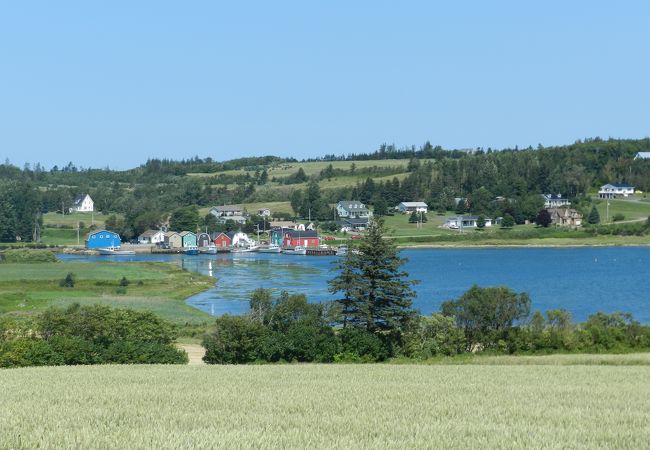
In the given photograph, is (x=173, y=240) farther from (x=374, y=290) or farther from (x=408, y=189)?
(x=374, y=290)

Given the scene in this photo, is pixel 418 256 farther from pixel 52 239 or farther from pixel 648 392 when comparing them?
pixel 648 392

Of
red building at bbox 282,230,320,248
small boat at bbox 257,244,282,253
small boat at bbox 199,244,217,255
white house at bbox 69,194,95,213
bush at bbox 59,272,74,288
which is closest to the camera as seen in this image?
bush at bbox 59,272,74,288

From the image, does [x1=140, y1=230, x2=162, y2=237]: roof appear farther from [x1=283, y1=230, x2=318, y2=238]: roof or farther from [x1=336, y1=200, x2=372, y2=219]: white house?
[x1=336, y1=200, x2=372, y2=219]: white house

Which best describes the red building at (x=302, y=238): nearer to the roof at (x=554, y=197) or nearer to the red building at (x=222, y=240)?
the red building at (x=222, y=240)

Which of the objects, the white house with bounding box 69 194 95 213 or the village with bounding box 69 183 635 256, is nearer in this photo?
the village with bounding box 69 183 635 256

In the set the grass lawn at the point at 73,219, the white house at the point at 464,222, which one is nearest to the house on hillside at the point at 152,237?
the grass lawn at the point at 73,219

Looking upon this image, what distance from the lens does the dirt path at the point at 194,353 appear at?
99.1 feet

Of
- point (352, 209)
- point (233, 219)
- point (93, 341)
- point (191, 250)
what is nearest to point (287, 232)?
point (191, 250)

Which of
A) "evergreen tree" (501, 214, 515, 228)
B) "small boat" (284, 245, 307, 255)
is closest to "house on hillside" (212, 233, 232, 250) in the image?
"small boat" (284, 245, 307, 255)

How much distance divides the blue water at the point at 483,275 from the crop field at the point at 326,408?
1140 inches

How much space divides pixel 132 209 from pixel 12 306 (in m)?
89.7

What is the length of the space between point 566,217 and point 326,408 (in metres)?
107

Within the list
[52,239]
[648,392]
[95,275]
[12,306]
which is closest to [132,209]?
[52,239]

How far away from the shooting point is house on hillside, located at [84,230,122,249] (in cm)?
10981
